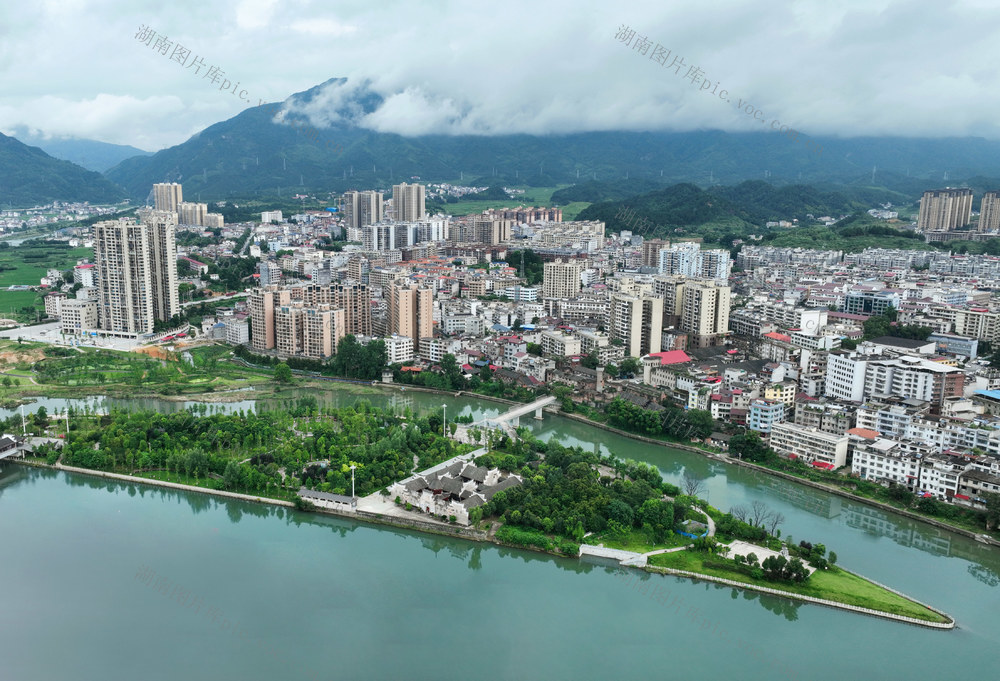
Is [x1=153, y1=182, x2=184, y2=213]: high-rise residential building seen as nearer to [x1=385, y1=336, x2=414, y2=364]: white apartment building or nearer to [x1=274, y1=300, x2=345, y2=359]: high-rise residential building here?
[x1=274, y1=300, x2=345, y2=359]: high-rise residential building

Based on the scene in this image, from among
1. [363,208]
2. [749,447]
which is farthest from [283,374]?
[363,208]

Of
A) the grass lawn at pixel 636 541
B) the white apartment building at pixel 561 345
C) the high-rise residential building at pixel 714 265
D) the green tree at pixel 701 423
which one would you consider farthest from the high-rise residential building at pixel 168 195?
the grass lawn at pixel 636 541

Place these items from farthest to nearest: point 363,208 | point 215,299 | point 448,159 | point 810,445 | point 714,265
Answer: point 448,159, point 363,208, point 714,265, point 215,299, point 810,445

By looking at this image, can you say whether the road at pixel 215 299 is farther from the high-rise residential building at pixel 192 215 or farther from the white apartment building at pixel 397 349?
the high-rise residential building at pixel 192 215

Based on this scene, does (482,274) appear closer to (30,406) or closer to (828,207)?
(30,406)

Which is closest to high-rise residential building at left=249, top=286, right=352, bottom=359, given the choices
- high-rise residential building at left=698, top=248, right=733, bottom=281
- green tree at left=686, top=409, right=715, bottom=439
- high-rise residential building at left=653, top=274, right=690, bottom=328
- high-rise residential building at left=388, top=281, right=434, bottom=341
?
high-rise residential building at left=388, top=281, right=434, bottom=341

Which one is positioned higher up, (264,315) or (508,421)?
(264,315)

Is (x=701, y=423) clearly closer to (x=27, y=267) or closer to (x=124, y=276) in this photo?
(x=124, y=276)

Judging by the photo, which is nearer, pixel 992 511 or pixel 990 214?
pixel 992 511

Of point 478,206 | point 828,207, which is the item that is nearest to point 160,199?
point 478,206
